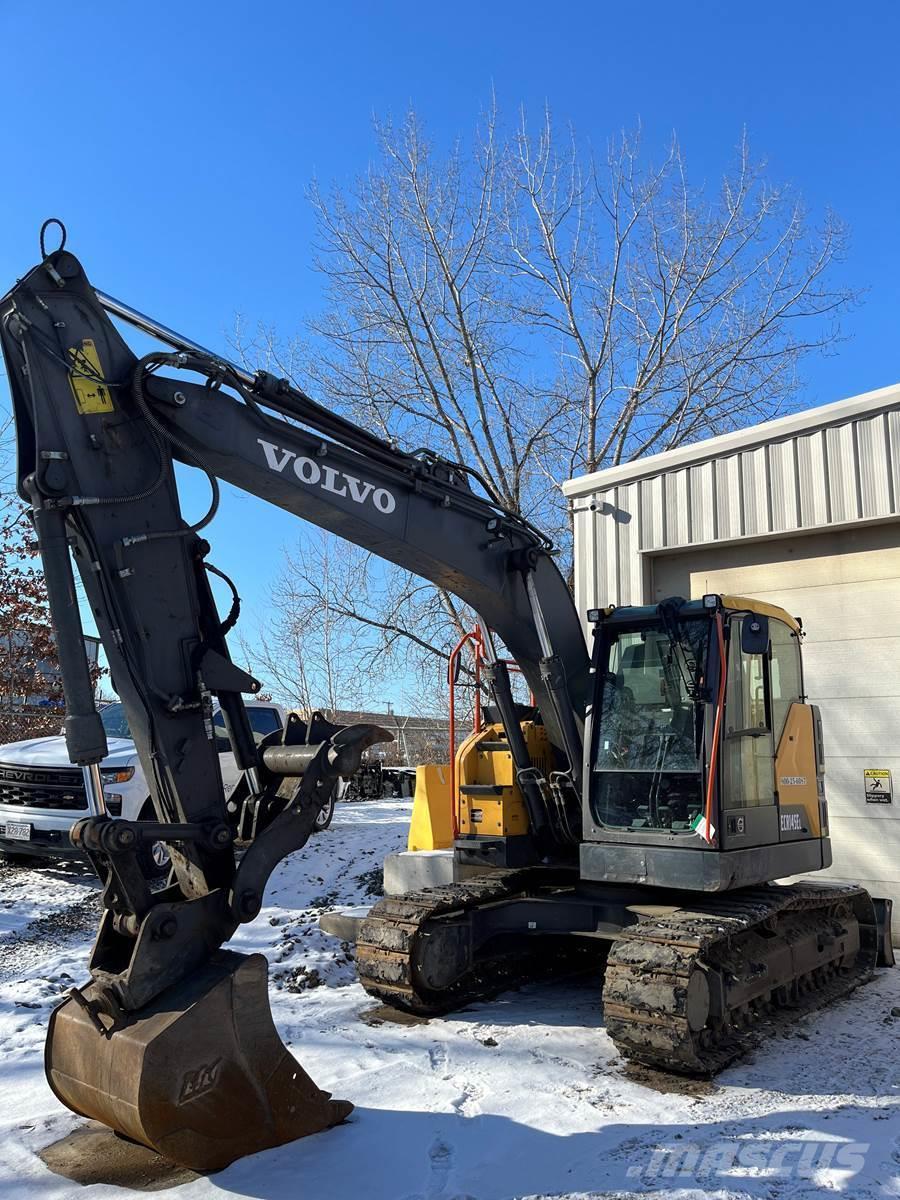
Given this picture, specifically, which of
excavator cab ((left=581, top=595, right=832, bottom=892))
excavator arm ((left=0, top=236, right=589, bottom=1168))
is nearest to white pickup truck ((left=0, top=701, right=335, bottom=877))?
excavator cab ((left=581, top=595, right=832, bottom=892))

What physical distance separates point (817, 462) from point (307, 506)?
575cm

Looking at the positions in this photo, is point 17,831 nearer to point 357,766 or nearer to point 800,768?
point 357,766

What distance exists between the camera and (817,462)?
9477 millimetres

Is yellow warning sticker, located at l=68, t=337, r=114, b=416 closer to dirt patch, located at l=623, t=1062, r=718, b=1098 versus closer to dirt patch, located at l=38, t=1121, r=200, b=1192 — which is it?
dirt patch, located at l=38, t=1121, r=200, b=1192

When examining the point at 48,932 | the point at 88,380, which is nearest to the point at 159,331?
the point at 88,380

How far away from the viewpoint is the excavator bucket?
398cm

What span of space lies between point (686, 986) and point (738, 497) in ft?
18.7

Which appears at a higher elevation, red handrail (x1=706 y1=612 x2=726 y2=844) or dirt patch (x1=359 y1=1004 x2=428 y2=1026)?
red handrail (x1=706 y1=612 x2=726 y2=844)

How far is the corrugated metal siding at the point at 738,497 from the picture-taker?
30.0ft

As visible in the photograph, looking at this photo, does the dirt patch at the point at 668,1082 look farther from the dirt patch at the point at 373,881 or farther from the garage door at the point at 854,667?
the dirt patch at the point at 373,881

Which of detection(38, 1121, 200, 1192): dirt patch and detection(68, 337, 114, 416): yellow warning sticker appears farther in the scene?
detection(68, 337, 114, 416): yellow warning sticker

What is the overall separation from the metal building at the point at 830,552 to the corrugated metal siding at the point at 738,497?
0.01m

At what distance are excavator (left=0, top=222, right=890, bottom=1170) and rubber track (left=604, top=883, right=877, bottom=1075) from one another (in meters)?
0.02

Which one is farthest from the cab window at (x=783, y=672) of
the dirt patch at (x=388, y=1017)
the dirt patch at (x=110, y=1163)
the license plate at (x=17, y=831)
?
the license plate at (x=17, y=831)
